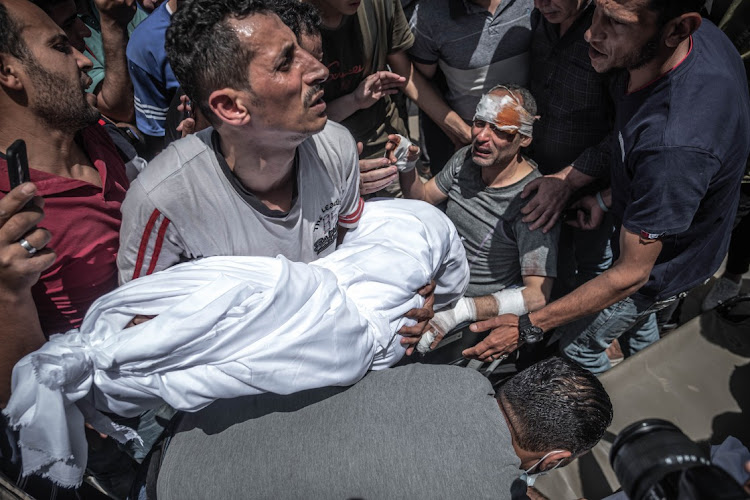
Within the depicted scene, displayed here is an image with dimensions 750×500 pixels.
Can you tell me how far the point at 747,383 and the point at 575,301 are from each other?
117 centimetres

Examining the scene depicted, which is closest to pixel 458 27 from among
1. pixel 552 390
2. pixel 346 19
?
pixel 346 19

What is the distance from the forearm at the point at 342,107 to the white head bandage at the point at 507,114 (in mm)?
727

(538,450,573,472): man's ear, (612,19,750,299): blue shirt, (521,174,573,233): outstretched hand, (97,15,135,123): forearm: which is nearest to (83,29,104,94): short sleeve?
(97,15,135,123): forearm

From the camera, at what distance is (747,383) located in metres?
2.71

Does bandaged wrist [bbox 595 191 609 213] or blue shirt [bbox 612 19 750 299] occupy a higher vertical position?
blue shirt [bbox 612 19 750 299]

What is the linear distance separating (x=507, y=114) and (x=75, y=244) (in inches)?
85.6

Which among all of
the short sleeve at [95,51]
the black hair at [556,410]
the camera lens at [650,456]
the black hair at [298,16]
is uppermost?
the black hair at [298,16]

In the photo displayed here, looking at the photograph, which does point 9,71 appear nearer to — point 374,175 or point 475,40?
point 374,175

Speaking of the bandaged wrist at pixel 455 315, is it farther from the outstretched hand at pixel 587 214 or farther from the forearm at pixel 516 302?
the outstretched hand at pixel 587 214

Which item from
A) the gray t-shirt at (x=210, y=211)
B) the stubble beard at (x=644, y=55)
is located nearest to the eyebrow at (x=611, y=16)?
the stubble beard at (x=644, y=55)

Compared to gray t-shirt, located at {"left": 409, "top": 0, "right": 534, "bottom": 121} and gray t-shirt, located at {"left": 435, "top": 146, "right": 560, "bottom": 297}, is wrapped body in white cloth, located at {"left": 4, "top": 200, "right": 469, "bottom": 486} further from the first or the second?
gray t-shirt, located at {"left": 409, "top": 0, "right": 534, "bottom": 121}

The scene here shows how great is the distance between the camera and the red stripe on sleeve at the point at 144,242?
1.65 metres

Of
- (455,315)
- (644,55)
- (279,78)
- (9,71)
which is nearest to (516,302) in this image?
(455,315)

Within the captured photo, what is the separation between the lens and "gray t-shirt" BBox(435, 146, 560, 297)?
266 centimetres
